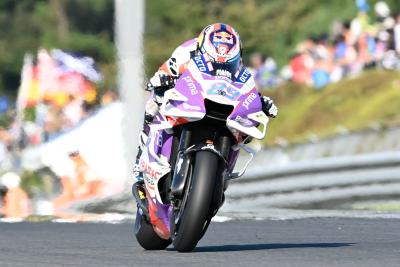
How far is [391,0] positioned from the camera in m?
24.7

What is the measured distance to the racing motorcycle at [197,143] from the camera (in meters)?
7.75

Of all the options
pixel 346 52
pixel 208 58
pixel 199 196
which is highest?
pixel 208 58

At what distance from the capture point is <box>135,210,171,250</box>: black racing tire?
8.69m

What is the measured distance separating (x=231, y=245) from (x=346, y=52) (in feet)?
45.7

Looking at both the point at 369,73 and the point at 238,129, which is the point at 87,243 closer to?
the point at 238,129

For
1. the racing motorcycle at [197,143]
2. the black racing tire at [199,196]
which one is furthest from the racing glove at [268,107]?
the black racing tire at [199,196]

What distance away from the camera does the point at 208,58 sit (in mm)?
8117

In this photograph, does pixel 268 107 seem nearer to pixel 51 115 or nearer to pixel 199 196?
pixel 199 196

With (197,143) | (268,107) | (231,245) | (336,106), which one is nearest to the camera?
(197,143)

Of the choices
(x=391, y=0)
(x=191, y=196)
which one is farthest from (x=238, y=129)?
(x=391, y=0)

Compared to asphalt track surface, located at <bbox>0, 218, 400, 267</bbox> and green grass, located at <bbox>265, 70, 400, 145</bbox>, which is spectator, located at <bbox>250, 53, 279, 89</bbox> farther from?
asphalt track surface, located at <bbox>0, 218, 400, 267</bbox>

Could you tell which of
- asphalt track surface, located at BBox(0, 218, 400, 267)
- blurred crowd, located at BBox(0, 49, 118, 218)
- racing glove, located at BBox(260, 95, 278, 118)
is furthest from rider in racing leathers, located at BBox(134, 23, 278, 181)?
blurred crowd, located at BBox(0, 49, 118, 218)

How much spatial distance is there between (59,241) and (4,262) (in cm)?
187

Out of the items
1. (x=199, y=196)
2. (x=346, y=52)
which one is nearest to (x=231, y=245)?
(x=199, y=196)
